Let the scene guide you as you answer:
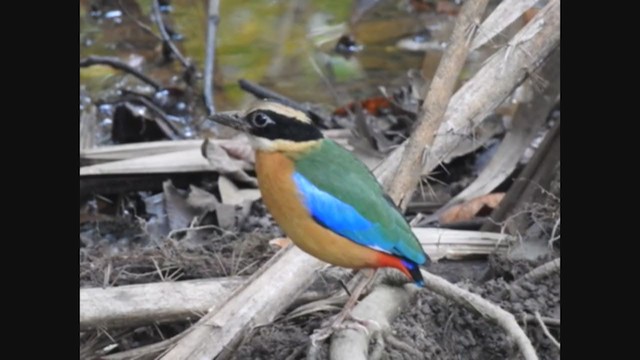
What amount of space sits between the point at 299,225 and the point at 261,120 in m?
0.43

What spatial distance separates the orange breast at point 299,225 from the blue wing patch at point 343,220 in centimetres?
2

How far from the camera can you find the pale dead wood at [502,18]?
18.1ft

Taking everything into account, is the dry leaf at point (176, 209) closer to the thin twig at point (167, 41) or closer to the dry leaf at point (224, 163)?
the dry leaf at point (224, 163)

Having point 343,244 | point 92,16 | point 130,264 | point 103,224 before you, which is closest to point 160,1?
point 92,16

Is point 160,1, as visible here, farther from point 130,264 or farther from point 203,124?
point 130,264

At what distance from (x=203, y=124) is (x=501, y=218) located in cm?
308

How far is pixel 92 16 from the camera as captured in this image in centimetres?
1089

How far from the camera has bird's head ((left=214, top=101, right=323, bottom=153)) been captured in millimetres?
4426

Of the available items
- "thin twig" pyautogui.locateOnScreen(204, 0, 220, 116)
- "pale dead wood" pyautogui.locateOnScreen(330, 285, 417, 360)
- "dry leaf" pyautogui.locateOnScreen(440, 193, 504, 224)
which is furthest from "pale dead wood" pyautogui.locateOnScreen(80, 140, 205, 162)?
"pale dead wood" pyautogui.locateOnScreen(330, 285, 417, 360)

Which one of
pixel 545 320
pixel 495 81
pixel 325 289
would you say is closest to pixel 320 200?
pixel 325 289

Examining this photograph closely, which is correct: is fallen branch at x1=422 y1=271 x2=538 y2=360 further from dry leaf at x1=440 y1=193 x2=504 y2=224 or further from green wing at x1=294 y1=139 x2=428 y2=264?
dry leaf at x1=440 y1=193 x2=504 y2=224

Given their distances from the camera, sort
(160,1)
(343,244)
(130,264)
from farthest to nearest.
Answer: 1. (160,1)
2. (130,264)
3. (343,244)

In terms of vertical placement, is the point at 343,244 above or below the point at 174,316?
above

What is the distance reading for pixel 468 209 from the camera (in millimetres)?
6395
